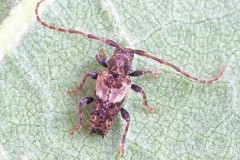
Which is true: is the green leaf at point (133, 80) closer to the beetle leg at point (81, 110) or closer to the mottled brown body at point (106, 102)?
the beetle leg at point (81, 110)

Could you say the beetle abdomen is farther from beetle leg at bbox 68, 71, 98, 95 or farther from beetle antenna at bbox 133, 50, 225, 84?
beetle antenna at bbox 133, 50, 225, 84

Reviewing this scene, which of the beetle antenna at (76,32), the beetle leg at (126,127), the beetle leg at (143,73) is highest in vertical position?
the beetle antenna at (76,32)

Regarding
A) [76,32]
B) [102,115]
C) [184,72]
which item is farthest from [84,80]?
[184,72]

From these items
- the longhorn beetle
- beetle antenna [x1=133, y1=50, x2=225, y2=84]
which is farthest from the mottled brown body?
beetle antenna [x1=133, y1=50, x2=225, y2=84]

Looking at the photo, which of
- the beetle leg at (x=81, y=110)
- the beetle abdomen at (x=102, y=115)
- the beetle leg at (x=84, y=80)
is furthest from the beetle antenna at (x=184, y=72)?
the beetle leg at (x=81, y=110)

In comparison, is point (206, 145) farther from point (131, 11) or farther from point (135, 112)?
point (131, 11)

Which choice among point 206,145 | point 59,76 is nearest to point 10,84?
point 59,76

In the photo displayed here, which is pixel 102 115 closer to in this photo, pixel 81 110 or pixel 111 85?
pixel 81 110
